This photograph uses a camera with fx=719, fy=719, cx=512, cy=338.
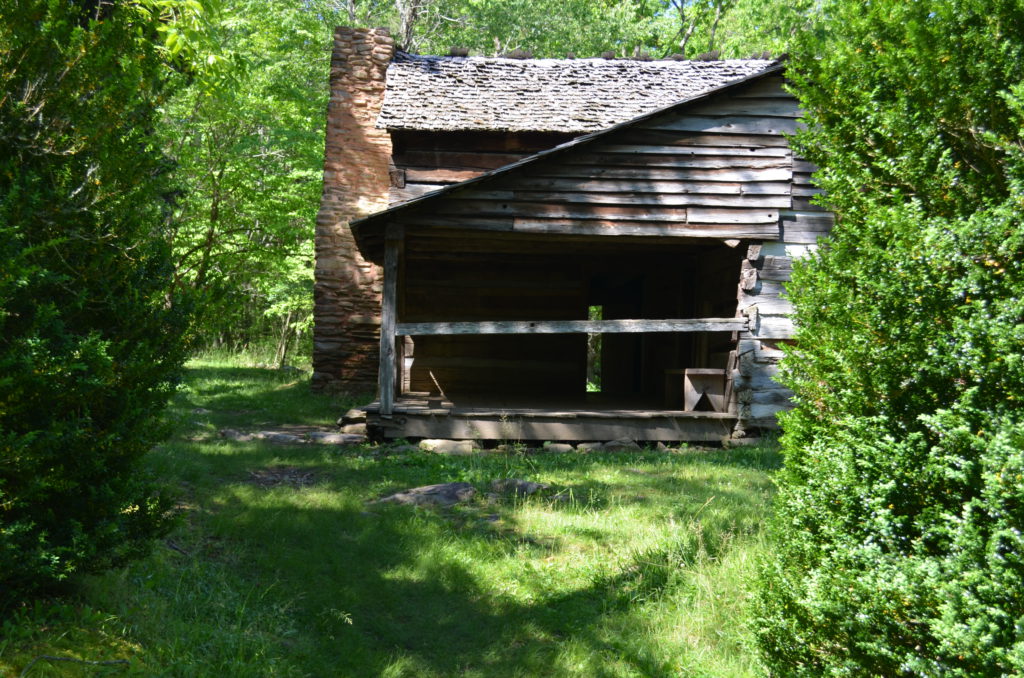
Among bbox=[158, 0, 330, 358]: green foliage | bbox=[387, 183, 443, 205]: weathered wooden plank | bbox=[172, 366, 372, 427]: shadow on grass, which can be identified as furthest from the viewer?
bbox=[158, 0, 330, 358]: green foliage

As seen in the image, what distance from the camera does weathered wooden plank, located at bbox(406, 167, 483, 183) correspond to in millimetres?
13281

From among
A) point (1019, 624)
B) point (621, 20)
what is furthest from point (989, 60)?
point (621, 20)

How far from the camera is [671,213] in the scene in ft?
34.3

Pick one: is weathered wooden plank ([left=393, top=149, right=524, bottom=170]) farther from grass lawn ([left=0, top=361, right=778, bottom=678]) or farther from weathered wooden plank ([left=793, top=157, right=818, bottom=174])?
grass lawn ([left=0, top=361, right=778, bottom=678])

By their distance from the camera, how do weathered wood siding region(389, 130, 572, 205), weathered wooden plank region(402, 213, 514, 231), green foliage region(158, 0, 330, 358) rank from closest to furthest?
weathered wooden plank region(402, 213, 514, 231) < weathered wood siding region(389, 130, 572, 205) < green foliage region(158, 0, 330, 358)

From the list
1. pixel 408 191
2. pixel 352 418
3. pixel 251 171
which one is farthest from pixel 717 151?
pixel 251 171

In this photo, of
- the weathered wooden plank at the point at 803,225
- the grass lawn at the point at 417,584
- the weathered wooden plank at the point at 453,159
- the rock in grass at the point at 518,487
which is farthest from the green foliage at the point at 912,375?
the weathered wooden plank at the point at 453,159

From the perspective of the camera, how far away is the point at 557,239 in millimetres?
10758

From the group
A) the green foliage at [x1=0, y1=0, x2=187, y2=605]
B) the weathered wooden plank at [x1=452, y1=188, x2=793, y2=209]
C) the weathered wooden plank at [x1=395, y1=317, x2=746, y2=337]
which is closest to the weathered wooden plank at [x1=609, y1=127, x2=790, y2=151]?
the weathered wooden plank at [x1=452, y1=188, x2=793, y2=209]

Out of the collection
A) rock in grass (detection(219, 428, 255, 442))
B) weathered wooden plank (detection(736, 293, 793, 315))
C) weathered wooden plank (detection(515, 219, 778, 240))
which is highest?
weathered wooden plank (detection(515, 219, 778, 240))

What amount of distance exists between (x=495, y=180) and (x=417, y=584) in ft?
20.7

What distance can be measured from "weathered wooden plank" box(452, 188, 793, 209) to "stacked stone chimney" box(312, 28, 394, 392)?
548 centimetres

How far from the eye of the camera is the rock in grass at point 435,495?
7.18 metres

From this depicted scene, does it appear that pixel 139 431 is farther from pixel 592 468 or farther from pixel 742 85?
pixel 742 85
